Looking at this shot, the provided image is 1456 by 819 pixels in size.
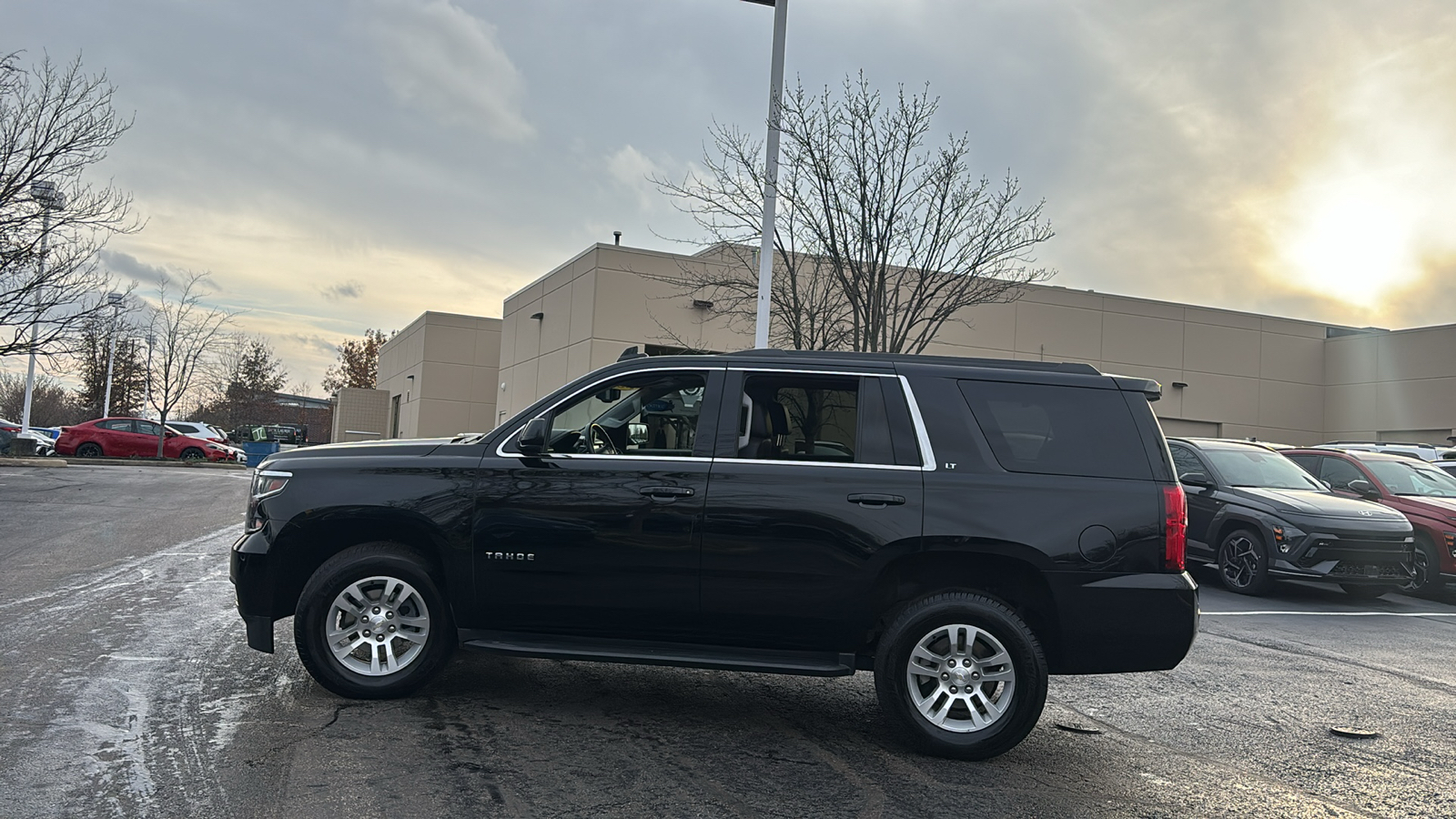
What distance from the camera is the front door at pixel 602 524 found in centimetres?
526

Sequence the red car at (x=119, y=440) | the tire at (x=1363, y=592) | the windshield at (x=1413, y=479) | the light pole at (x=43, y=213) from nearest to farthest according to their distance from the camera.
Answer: the tire at (x=1363, y=592), the windshield at (x=1413, y=479), the light pole at (x=43, y=213), the red car at (x=119, y=440)

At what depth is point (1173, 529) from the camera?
5105 millimetres

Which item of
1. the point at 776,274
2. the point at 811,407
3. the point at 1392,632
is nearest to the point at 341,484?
the point at 811,407

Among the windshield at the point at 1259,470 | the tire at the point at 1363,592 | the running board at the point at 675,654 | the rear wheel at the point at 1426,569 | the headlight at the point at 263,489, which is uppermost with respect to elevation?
the windshield at the point at 1259,470

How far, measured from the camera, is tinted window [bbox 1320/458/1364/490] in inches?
554

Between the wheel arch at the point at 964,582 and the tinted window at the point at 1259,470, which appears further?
the tinted window at the point at 1259,470

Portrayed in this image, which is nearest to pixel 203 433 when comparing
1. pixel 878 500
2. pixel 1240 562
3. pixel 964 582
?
pixel 1240 562

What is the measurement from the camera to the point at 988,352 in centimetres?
3422

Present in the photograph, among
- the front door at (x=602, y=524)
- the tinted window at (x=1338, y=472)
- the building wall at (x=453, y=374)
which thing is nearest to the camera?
the front door at (x=602, y=524)

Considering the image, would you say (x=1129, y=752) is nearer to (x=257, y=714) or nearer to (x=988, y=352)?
(x=257, y=714)

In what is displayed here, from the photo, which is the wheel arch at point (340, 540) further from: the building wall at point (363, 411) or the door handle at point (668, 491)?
the building wall at point (363, 411)

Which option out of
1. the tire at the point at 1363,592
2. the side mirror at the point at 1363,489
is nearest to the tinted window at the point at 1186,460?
the side mirror at the point at 1363,489

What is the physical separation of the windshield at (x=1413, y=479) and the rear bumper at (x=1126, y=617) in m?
10.5

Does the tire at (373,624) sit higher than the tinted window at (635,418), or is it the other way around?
the tinted window at (635,418)
